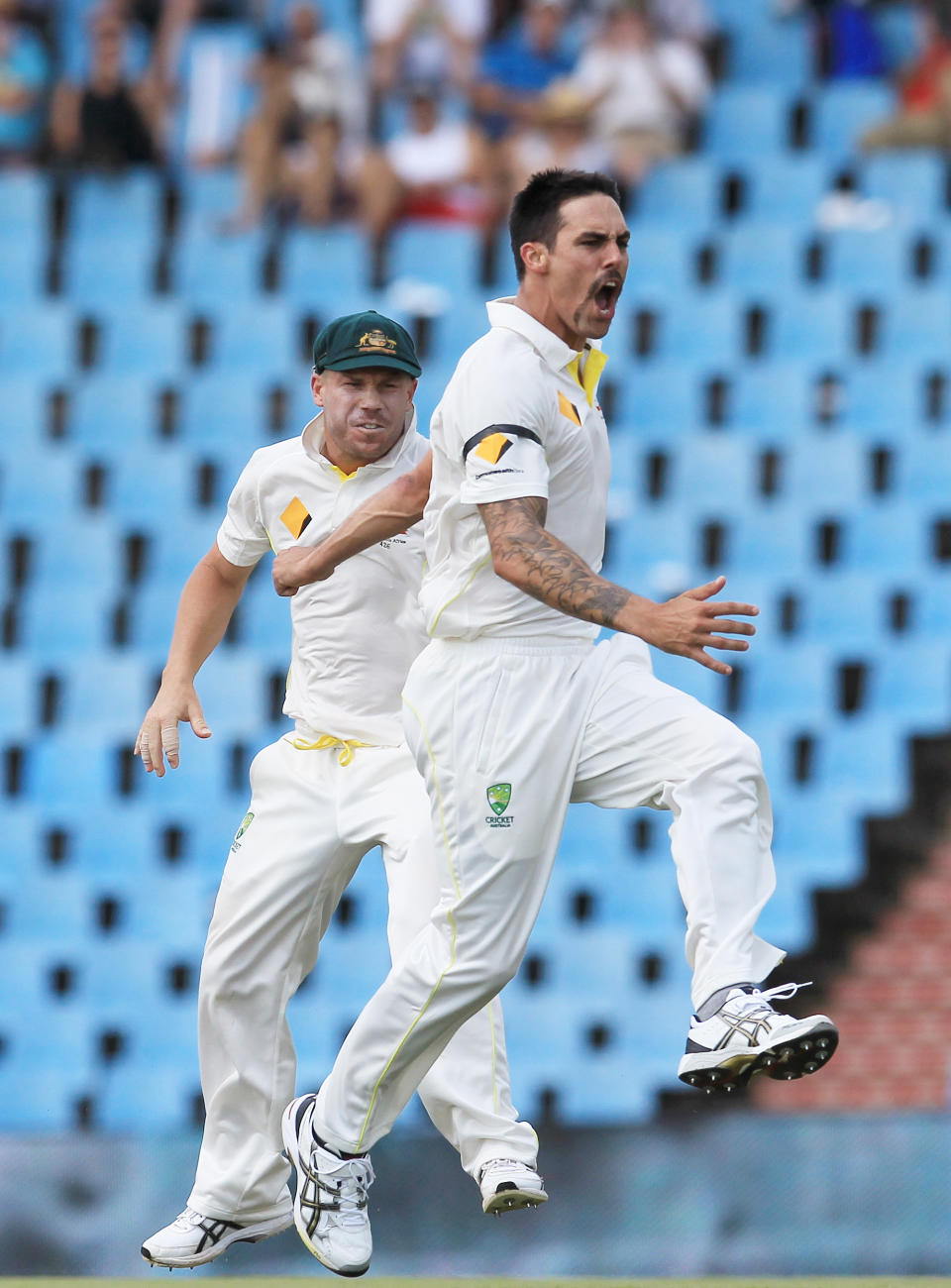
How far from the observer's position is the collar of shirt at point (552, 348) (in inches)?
172

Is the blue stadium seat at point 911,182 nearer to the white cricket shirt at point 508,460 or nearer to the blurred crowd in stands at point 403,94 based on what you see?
the blurred crowd in stands at point 403,94

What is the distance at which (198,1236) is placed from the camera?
5.02 meters

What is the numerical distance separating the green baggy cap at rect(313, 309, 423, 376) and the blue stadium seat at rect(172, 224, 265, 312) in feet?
20.7

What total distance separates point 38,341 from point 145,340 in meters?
0.61

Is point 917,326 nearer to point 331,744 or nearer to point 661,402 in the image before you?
point 661,402

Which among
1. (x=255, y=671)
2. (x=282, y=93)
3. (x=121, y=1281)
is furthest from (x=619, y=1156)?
(x=282, y=93)

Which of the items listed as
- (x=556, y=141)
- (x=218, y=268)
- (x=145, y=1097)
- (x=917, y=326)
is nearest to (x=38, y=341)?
(x=218, y=268)

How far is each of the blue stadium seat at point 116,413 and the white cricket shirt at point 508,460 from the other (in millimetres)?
6644

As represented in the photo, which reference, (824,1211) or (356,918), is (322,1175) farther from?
(356,918)

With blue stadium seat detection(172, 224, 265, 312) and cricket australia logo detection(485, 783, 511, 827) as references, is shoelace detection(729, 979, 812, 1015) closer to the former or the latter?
cricket australia logo detection(485, 783, 511, 827)

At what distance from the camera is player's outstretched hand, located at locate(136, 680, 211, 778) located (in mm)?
5051

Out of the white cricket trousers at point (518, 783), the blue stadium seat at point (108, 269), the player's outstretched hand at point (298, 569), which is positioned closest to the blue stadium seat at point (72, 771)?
the blue stadium seat at point (108, 269)

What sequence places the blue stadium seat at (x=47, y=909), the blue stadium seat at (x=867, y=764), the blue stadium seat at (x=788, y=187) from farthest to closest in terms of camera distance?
1. the blue stadium seat at (x=788, y=187)
2. the blue stadium seat at (x=47, y=909)
3. the blue stadium seat at (x=867, y=764)

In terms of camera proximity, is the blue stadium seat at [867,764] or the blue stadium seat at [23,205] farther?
the blue stadium seat at [23,205]
